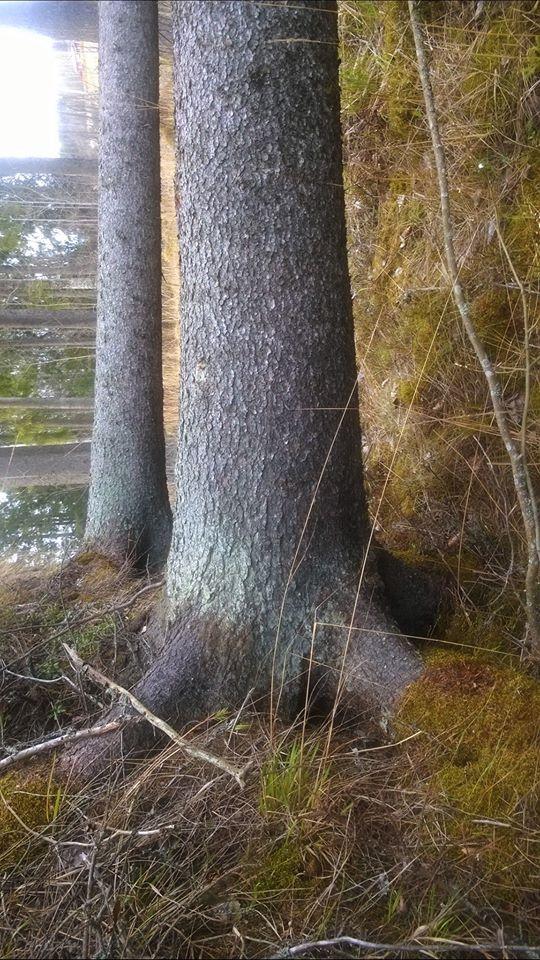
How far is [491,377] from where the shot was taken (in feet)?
4.73

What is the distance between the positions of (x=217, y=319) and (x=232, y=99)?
505 millimetres

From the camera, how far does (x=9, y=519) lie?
4426 millimetres

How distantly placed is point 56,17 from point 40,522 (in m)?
2.95

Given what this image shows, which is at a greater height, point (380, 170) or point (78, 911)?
point (380, 170)

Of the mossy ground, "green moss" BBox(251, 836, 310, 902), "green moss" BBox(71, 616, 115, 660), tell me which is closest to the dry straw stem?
the mossy ground

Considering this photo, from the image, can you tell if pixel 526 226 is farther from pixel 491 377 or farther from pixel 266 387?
pixel 266 387

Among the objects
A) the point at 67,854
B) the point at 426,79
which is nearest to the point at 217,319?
the point at 426,79

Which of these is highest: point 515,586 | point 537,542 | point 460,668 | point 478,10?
point 478,10

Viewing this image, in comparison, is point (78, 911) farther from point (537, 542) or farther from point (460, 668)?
point (537, 542)

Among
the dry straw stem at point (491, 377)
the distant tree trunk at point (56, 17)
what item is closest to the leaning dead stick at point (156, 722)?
the dry straw stem at point (491, 377)

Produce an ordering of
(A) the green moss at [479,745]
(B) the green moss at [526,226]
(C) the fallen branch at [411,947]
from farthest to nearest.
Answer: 1. (B) the green moss at [526,226]
2. (A) the green moss at [479,745]
3. (C) the fallen branch at [411,947]

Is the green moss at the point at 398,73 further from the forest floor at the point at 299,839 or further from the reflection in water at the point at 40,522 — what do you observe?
the reflection in water at the point at 40,522

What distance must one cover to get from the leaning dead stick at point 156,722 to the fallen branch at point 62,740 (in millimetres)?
56

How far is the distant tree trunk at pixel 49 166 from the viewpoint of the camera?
4383 mm
